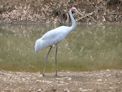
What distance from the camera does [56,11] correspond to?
37.5 meters

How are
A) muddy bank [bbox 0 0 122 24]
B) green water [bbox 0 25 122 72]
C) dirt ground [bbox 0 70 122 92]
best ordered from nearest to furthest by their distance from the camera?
dirt ground [bbox 0 70 122 92], green water [bbox 0 25 122 72], muddy bank [bbox 0 0 122 24]

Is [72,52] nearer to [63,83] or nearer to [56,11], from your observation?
[63,83]

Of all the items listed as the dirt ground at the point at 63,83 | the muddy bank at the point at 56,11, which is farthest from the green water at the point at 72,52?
the muddy bank at the point at 56,11

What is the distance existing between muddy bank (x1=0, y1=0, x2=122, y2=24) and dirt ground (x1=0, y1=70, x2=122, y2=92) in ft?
74.3

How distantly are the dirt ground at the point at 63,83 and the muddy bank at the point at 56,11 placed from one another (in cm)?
2265

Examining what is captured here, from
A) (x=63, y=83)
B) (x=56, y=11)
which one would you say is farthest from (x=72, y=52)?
(x=56, y=11)

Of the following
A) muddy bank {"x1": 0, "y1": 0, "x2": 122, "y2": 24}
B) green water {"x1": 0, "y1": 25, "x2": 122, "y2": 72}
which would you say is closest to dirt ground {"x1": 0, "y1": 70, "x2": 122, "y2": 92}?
green water {"x1": 0, "y1": 25, "x2": 122, "y2": 72}

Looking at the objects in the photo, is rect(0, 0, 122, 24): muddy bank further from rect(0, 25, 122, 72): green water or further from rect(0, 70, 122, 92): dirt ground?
rect(0, 70, 122, 92): dirt ground

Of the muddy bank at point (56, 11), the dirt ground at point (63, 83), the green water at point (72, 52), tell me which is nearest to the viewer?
the dirt ground at point (63, 83)

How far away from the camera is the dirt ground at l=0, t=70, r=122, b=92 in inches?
428

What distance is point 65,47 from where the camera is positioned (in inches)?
870

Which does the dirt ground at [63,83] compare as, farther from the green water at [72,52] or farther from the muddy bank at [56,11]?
the muddy bank at [56,11]

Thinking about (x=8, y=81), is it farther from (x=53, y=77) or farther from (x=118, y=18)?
(x=118, y=18)

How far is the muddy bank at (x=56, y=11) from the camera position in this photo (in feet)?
120
